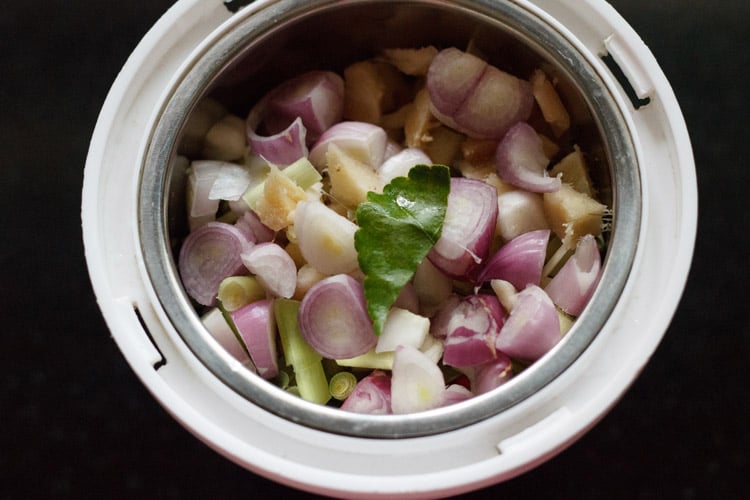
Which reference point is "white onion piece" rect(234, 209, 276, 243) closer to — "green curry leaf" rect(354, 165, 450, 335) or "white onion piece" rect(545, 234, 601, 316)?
"green curry leaf" rect(354, 165, 450, 335)

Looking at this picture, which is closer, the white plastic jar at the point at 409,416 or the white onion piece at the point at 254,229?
the white plastic jar at the point at 409,416

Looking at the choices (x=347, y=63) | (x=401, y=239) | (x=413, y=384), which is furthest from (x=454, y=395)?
(x=347, y=63)

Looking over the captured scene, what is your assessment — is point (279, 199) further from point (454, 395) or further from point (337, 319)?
point (454, 395)

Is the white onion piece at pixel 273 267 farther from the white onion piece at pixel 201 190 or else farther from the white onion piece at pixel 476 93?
the white onion piece at pixel 476 93

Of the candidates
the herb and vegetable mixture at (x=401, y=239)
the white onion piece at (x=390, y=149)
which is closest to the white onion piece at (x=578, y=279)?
the herb and vegetable mixture at (x=401, y=239)

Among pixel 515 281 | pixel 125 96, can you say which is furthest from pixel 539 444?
pixel 125 96

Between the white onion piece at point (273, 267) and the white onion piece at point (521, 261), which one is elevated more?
the white onion piece at point (521, 261)

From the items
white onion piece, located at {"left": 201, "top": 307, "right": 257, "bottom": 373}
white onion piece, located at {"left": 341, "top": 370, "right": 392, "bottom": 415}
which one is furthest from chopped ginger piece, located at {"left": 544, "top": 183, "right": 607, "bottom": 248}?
white onion piece, located at {"left": 201, "top": 307, "right": 257, "bottom": 373}
